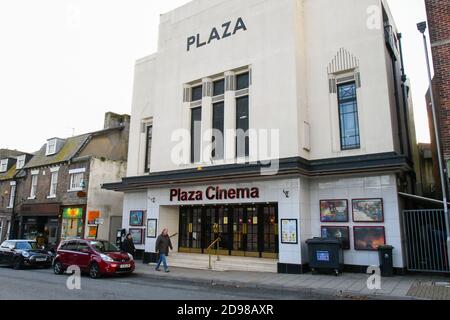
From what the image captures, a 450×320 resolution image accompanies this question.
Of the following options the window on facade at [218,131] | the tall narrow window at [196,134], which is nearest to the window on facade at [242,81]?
the window on facade at [218,131]

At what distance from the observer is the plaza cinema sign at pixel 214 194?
53.4 ft

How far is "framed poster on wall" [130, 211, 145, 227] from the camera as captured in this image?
67.6ft

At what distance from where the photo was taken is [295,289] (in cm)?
1127

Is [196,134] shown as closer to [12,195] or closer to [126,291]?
[126,291]

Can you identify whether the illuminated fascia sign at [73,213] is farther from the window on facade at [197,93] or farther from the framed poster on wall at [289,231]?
the framed poster on wall at [289,231]

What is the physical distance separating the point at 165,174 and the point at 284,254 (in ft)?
24.1

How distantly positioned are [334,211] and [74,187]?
1835cm

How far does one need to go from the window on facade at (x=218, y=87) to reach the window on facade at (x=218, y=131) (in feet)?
2.03

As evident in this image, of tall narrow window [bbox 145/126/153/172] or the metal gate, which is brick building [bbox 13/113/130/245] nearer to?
tall narrow window [bbox 145/126/153/172]

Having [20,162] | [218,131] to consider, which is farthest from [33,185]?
[218,131]

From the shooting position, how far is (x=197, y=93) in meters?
19.6

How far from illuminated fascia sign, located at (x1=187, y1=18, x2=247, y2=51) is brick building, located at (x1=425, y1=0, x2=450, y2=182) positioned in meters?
8.15
